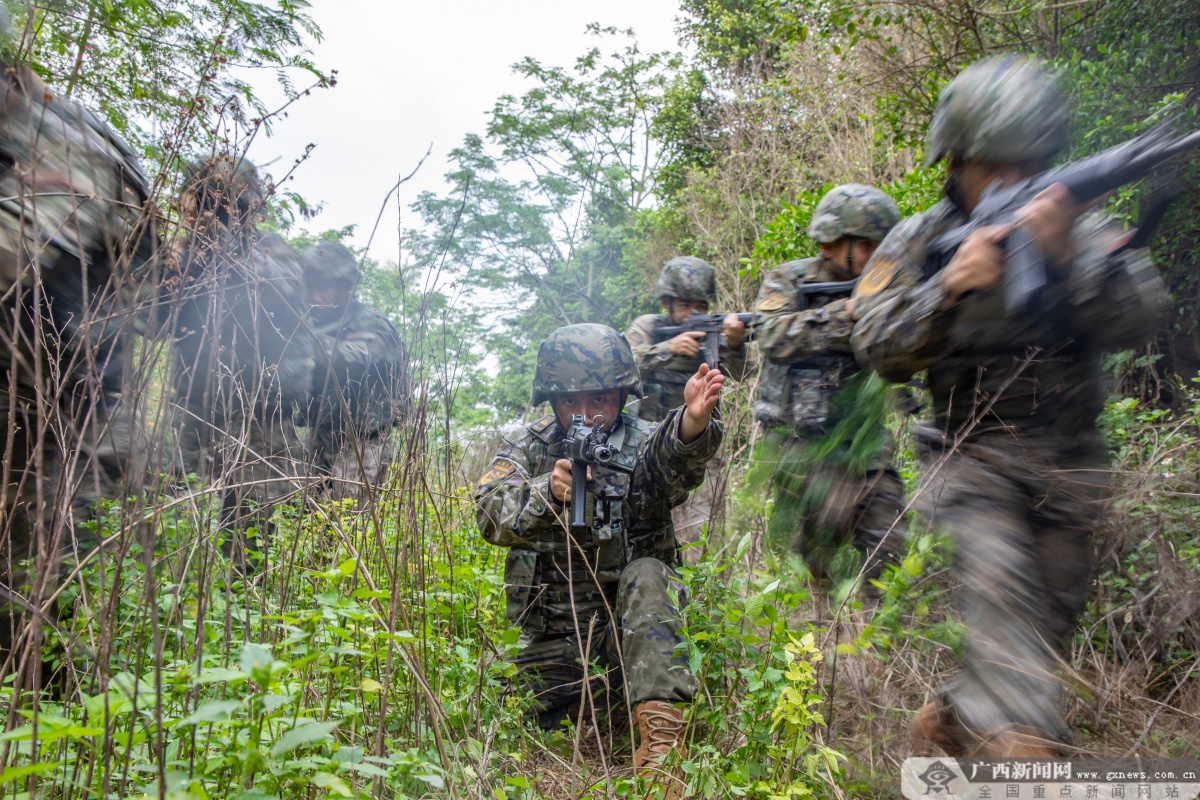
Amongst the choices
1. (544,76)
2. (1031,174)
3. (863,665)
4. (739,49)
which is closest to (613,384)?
(863,665)

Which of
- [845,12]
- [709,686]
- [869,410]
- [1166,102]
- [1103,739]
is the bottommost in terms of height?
[1103,739]

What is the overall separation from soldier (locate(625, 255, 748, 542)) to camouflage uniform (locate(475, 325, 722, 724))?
210 centimetres

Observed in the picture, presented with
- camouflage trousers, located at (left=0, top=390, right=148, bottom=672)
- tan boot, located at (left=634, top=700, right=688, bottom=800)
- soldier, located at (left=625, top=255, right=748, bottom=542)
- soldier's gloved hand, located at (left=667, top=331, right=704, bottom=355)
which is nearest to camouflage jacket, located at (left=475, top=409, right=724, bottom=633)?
tan boot, located at (left=634, top=700, right=688, bottom=800)

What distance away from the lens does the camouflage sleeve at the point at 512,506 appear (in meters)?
2.73

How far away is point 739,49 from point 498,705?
42.4ft

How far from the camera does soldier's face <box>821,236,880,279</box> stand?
414 cm

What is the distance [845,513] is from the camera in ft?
12.1

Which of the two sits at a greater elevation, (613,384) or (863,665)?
(613,384)

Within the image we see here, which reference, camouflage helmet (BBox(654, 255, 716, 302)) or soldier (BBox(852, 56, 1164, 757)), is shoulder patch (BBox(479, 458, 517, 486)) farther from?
camouflage helmet (BBox(654, 255, 716, 302))

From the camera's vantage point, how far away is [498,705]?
244 cm

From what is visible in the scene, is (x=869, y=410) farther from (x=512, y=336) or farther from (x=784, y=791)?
(x=512, y=336)

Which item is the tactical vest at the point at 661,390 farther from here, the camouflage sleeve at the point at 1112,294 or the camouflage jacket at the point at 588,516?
the camouflage sleeve at the point at 1112,294

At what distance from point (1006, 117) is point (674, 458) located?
4.67 ft

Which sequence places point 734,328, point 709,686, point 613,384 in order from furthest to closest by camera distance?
point 734,328, point 613,384, point 709,686
